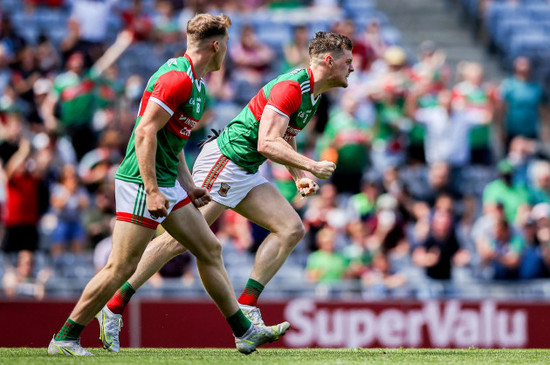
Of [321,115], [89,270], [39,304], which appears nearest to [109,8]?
[321,115]

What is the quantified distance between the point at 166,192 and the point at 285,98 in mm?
1210

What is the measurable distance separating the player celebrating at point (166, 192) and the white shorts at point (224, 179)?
557 millimetres

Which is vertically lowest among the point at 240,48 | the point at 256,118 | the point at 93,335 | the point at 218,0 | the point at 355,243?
the point at 93,335

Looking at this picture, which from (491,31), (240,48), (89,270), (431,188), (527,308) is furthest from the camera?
(491,31)

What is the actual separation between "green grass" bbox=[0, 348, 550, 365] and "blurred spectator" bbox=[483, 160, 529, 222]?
16.6 feet

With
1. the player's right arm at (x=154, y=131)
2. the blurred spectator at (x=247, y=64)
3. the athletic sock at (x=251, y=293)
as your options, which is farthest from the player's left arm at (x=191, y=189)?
the blurred spectator at (x=247, y=64)

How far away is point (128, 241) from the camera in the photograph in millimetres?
6273

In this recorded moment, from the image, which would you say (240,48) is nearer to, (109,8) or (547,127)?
(109,8)

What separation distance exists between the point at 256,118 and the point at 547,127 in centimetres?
1002

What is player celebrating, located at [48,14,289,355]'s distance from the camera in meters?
6.16

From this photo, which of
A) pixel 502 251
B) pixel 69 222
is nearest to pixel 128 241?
pixel 69 222

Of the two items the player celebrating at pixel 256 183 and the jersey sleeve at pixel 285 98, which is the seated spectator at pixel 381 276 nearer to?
the player celebrating at pixel 256 183

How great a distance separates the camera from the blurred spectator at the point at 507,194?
12672mm

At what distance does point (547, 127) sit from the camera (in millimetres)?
16078
